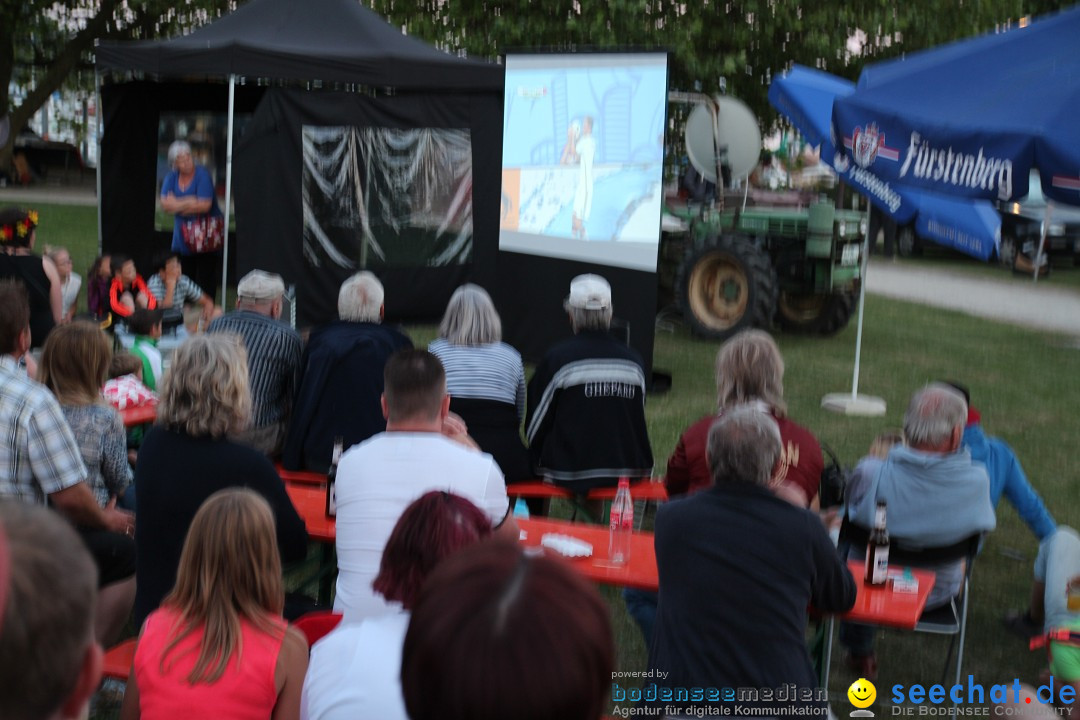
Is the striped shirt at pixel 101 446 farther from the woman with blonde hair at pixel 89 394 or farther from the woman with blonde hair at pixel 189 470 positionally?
the woman with blonde hair at pixel 189 470

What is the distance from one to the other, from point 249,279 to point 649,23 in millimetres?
11435

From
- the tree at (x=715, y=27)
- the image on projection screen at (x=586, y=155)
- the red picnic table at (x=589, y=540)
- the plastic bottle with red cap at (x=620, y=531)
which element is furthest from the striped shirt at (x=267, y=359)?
the tree at (x=715, y=27)

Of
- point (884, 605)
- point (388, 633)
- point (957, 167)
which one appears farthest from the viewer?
point (957, 167)

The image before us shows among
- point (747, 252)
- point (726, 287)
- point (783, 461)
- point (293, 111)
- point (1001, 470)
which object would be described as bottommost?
point (1001, 470)

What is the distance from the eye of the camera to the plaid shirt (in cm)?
360

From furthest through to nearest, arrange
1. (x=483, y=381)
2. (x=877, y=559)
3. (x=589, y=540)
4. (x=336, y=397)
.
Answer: (x=483, y=381) → (x=336, y=397) → (x=589, y=540) → (x=877, y=559)

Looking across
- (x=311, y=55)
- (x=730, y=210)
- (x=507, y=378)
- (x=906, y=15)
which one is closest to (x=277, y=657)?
(x=507, y=378)

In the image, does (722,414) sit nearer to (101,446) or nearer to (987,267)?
(101,446)

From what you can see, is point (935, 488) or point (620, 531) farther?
point (935, 488)

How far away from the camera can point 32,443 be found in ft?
11.9

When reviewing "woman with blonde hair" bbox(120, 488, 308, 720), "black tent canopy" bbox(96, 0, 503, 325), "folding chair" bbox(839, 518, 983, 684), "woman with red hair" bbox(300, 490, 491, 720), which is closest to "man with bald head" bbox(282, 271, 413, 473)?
"folding chair" bbox(839, 518, 983, 684)

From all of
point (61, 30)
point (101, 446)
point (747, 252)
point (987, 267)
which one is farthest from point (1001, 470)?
point (61, 30)

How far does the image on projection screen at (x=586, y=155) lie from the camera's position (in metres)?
8.65

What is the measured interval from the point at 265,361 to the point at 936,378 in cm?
724
